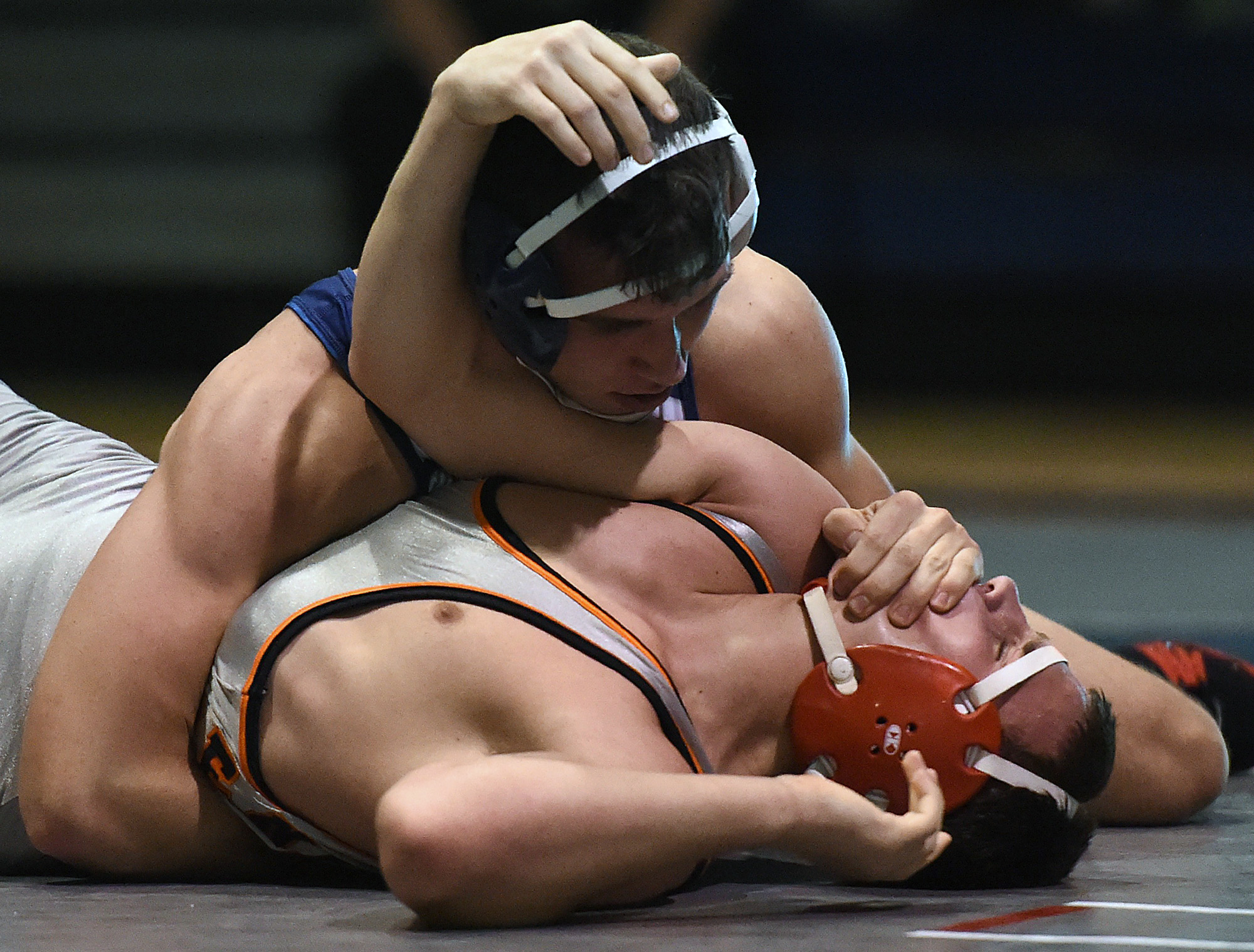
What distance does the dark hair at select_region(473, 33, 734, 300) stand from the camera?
2111 mm

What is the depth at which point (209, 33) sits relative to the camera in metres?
9.47

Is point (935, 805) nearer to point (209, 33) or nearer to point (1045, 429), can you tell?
point (1045, 429)

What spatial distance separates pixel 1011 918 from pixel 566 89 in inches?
41.1

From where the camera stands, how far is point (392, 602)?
7.37 feet

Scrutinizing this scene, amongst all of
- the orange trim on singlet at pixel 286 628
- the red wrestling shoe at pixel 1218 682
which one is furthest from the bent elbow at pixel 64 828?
the red wrestling shoe at pixel 1218 682

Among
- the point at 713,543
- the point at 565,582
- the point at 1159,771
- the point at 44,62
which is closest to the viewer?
the point at 565,582

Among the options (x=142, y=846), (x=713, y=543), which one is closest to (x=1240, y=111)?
(x=713, y=543)

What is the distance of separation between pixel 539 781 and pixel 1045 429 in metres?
6.44

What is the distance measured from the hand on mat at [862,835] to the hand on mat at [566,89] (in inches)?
29.6

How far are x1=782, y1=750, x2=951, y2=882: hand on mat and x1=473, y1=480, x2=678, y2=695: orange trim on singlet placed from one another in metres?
0.28

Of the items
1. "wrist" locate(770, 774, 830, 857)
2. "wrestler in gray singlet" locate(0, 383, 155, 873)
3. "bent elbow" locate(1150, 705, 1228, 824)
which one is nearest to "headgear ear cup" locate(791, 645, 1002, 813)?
"wrist" locate(770, 774, 830, 857)

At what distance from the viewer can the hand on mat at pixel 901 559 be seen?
7.68 feet

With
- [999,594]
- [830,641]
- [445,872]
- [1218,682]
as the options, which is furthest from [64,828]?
[1218,682]

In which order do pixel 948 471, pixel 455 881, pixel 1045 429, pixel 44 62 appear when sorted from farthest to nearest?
pixel 44 62, pixel 1045 429, pixel 948 471, pixel 455 881
